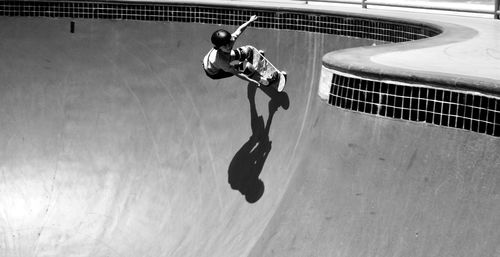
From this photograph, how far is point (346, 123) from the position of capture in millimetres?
5164

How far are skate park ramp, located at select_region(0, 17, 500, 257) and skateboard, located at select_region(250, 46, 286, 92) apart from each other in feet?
0.85

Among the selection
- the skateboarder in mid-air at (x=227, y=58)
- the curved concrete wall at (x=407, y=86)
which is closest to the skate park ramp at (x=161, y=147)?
the curved concrete wall at (x=407, y=86)

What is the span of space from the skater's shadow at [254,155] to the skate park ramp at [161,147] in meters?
0.01

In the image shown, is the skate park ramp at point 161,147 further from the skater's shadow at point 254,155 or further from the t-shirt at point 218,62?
the t-shirt at point 218,62

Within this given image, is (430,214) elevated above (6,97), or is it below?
above

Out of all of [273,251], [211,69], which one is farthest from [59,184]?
[273,251]

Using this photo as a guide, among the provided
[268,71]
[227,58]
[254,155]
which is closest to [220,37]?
[227,58]

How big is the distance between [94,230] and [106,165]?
2.97ft

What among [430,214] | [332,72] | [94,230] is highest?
[332,72]

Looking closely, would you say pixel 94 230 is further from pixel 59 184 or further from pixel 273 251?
pixel 273 251

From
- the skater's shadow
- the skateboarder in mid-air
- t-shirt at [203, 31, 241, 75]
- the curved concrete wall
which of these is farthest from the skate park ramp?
t-shirt at [203, 31, 241, 75]

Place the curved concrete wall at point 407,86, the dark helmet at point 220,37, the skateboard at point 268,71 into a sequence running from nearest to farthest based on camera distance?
the curved concrete wall at point 407,86, the dark helmet at point 220,37, the skateboard at point 268,71

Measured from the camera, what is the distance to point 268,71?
850 centimetres

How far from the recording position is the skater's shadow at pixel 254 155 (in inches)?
327
